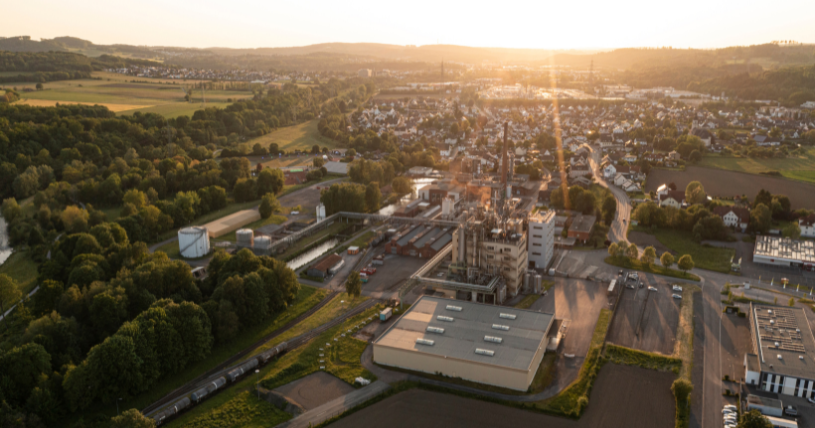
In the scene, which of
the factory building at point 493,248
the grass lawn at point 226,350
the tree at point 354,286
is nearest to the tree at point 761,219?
the factory building at point 493,248

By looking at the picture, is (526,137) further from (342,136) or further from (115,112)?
(115,112)

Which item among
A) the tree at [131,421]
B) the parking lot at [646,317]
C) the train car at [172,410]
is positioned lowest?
the parking lot at [646,317]

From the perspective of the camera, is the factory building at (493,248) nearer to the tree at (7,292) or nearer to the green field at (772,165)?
the tree at (7,292)

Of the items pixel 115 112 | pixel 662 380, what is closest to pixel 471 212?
pixel 662 380

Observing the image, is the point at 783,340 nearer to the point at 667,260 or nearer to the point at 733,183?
the point at 667,260

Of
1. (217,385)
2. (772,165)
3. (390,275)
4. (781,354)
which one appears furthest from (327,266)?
(772,165)
